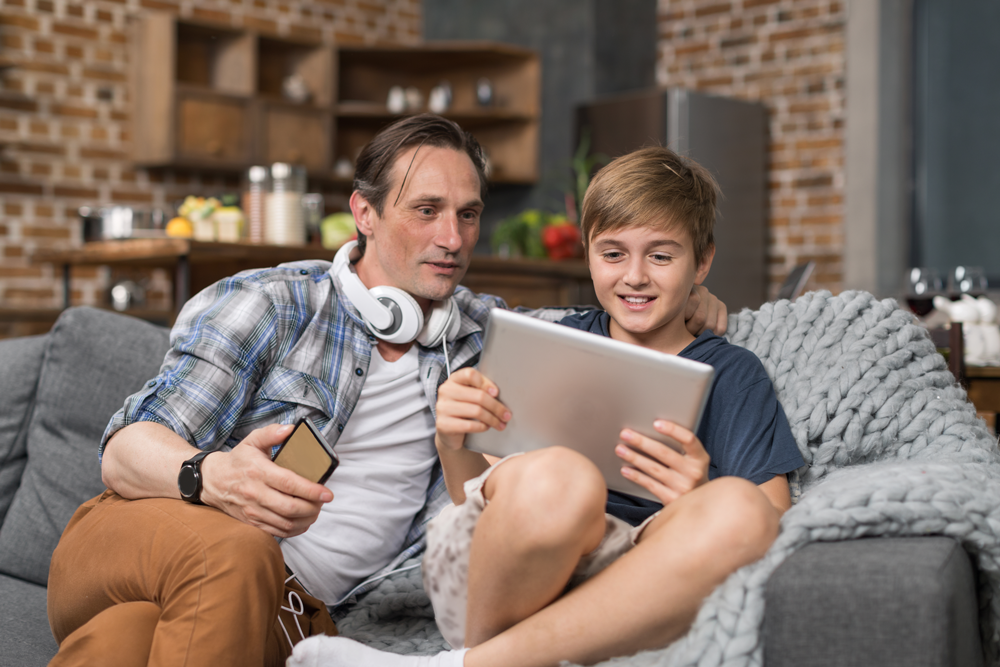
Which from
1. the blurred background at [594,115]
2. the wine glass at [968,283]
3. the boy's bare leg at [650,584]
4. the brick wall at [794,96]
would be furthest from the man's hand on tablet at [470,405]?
the brick wall at [794,96]

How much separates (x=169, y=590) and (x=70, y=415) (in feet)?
2.63

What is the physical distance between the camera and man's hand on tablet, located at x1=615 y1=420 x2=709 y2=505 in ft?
3.56

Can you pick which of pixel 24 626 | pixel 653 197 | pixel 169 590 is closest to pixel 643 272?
pixel 653 197

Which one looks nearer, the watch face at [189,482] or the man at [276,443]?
the man at [276,443]

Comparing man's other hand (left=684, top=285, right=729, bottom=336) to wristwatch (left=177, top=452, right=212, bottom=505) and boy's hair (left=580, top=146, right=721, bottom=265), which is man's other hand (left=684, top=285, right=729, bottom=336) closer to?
boy's hair (left=580, top=146, right=721, bottom=265)

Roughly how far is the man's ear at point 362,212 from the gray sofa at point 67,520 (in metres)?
0.47

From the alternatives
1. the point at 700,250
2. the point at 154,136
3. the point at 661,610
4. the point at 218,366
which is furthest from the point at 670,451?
the point at 154,136

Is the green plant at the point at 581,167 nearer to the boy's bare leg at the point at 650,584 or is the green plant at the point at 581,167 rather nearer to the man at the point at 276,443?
the man at the point at 276,443

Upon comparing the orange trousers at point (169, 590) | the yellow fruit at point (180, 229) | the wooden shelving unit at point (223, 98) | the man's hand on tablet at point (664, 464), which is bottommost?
the orange trousers at point (169, 590)

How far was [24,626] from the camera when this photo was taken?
1.41m

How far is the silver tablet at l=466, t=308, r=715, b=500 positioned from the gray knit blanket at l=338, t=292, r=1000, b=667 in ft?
0.64

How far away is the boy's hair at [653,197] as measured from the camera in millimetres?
1355

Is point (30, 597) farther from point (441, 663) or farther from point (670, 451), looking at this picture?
point (670, 451)

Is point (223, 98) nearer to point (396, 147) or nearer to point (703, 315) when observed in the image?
point (396, 147)
